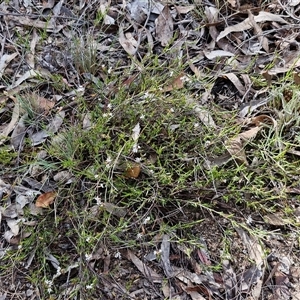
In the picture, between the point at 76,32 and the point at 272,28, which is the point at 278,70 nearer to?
the point at 272,28

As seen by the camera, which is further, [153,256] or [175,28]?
[175,28]

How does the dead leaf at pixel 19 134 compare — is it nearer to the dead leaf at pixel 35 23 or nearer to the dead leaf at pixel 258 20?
the dead leaf at pixel 35 23

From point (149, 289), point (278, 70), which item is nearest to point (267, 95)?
point (278, 70)

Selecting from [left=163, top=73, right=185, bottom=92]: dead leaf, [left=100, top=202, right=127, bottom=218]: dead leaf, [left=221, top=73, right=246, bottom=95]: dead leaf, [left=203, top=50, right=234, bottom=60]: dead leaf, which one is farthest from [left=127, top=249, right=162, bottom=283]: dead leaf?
[left=203, top=50, right=234, bottom=60]: dead leaf

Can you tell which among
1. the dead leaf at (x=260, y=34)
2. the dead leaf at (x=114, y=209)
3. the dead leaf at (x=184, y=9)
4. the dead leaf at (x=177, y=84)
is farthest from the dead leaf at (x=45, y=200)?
the dead leaf at (x=260, y=34)

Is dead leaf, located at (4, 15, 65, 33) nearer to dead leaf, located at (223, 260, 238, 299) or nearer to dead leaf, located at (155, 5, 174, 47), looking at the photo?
dead leaf, located at (155, 5, 174, 47)

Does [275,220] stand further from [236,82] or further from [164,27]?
[164,27]

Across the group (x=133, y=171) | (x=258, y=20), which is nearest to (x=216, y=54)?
(x=258, y=20)
